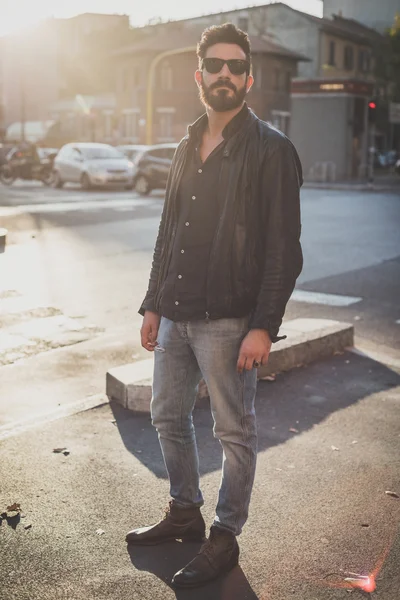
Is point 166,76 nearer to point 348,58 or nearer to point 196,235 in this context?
point 348,58

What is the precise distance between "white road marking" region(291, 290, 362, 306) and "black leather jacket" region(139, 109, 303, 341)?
6454mm

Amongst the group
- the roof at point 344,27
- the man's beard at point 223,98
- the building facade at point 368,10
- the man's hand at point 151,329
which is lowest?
the man's hand at point 151,329

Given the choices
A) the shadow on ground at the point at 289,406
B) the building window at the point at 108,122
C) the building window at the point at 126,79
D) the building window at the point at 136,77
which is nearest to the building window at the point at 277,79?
the building window at the point at 136,77

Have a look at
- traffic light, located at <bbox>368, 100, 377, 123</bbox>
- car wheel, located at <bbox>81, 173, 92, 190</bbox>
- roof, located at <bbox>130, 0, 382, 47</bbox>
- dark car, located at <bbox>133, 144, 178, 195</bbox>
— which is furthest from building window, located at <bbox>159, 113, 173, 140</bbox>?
dark car, located at <bbox>133, 144, 178, 195</bbox>

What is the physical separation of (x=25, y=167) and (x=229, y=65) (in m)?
31.0

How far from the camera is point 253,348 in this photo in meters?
3.14

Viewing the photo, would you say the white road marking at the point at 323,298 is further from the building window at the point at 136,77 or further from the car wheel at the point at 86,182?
the building window at the point at 136,77

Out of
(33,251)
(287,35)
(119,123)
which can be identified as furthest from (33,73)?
(33,251)

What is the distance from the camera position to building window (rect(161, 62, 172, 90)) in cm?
5947

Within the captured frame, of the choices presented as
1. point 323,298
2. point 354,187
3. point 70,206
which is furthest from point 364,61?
point 323,298

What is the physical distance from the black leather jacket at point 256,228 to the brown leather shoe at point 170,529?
0.94 m

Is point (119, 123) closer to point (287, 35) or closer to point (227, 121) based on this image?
point (287, 35)

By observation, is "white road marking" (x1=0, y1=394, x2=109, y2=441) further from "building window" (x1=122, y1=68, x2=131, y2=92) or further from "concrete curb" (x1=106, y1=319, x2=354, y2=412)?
"building window" (x1=122, y1=68, x2=131, y2=92)

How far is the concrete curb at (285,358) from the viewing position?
5543mm
